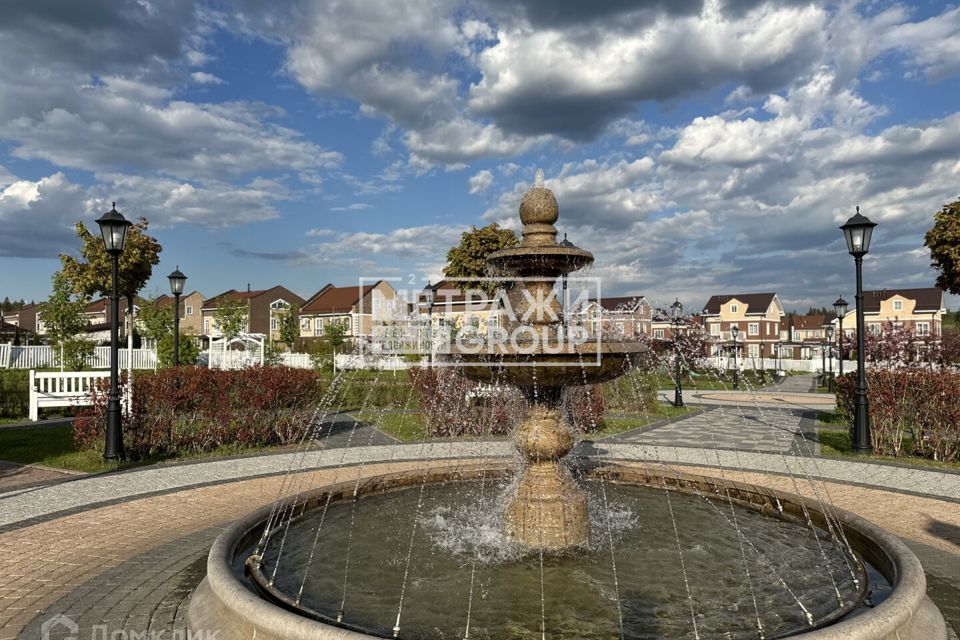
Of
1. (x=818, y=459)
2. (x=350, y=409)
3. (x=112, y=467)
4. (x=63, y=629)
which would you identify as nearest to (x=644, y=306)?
(x=350, y=409)

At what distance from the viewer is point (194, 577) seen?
5438 millimetres

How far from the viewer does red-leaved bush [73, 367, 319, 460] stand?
11.7 m

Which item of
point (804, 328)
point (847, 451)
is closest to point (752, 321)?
point (804, 328)

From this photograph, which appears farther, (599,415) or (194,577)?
(599,415)

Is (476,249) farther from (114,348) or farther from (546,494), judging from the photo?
(546,494)

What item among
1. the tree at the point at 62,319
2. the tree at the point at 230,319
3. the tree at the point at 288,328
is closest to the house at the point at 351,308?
the tree at the point at 288,328

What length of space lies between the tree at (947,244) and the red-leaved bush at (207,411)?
18.0 metres

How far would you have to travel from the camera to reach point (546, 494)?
6.34 metres

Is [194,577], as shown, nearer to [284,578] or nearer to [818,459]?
[284,578]

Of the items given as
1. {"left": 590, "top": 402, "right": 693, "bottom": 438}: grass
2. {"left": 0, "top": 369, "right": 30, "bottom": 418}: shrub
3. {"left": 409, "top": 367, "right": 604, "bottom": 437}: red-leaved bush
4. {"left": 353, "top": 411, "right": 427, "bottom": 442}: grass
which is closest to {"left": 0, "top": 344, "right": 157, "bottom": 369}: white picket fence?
{"left": 0, "top": 369, "right": 30, "bottom": 418}: shrub

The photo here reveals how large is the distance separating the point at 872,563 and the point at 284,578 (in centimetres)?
547

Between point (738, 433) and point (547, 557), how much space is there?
1161 cm

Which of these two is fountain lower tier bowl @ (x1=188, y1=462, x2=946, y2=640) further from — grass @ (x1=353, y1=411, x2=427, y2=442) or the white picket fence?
the white picket fence

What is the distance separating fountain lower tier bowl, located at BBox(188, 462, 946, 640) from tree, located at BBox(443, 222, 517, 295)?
16.3 metres
